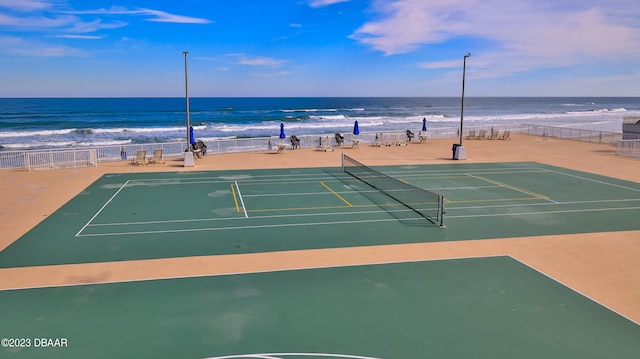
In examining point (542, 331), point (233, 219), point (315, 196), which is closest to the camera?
point (542, 331)

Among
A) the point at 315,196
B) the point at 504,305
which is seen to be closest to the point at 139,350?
the point at 504,305

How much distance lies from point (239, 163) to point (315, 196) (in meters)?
11.2

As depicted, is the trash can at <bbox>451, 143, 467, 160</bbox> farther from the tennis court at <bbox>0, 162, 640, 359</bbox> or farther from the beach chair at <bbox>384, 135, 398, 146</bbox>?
the tennis court at <bbox>0, 162, 640, 359</bbox>

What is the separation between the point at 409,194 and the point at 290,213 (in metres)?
6.34

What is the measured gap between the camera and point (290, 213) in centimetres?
1809

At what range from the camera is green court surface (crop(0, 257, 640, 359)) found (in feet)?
27.1

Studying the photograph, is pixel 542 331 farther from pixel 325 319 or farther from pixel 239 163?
pixel 239 163

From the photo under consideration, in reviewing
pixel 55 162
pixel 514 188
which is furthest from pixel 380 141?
pixel 55 162

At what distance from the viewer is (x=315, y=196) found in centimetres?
2105

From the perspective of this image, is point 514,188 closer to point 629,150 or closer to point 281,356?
point 629,150

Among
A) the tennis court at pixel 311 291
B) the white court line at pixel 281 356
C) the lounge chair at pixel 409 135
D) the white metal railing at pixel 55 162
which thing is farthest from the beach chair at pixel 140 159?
the white court line at pixel 281 356

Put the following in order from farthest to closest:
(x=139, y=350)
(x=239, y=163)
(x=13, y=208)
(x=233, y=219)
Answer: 1. (x=239, y=163)
2. (x=13, y=208)
3. (x=233, y=219)
4. (x=139, y=350)

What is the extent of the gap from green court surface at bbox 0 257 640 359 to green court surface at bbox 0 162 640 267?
2.68 metres

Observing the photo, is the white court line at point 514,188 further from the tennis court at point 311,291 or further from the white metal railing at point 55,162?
the white metal railing at point 55,162
